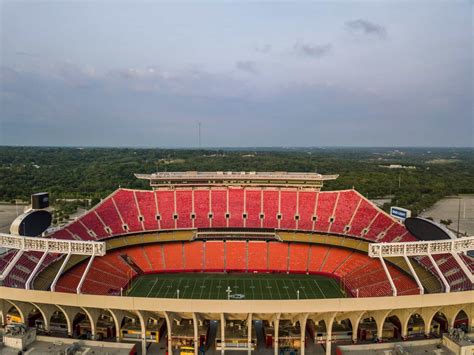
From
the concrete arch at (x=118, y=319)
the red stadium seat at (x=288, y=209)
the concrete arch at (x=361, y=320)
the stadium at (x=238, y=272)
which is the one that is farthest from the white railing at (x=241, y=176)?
the concrete arch at (x=118, y=319)

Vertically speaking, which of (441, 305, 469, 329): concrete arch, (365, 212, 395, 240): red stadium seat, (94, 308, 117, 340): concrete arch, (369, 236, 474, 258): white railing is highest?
(369, 236, 474, 258): white railing

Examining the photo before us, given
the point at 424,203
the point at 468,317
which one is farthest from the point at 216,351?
the point at 424,203

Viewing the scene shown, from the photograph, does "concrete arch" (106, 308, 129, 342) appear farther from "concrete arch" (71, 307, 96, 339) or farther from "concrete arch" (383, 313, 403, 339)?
"concrete arch" (383, 313, 403, 339)

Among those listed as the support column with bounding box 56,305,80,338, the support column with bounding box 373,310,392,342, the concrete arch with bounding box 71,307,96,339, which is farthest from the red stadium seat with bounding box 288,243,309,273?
the support column with bounding box 56,305,80,338

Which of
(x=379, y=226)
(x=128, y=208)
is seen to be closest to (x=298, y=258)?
(x=379, y=226)

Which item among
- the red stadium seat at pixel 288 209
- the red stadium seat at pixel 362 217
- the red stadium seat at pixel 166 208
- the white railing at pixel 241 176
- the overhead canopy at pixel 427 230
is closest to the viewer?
the overhead canopy at pixel 427 230

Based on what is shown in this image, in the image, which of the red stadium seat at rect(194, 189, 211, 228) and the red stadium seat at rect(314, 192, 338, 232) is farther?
the red stadium seat at rect(194, 189, 211, 228)

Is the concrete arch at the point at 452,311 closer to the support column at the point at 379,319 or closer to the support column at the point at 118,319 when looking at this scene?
the support column at the point at 379,319
